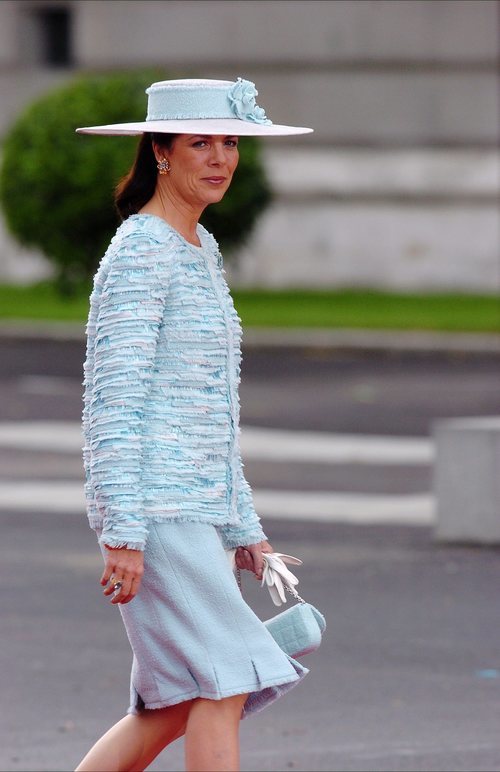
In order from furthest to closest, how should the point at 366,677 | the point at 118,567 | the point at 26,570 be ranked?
the point at 26,570 → the point at 366,677 → the point at 118,567

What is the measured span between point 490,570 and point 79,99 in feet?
47.6

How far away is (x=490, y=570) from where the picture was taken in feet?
28.8

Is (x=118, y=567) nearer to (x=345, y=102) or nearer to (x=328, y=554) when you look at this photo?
(x=328, y=554)

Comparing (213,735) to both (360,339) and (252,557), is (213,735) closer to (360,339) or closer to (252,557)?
(252,557)

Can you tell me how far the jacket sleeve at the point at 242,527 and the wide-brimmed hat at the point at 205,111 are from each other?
0.78m

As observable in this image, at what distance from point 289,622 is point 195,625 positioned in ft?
1.33

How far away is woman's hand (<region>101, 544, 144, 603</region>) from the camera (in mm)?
4141

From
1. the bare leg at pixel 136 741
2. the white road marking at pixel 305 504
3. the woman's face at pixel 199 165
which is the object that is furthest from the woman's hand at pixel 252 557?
the white road marking at pixel 305 504

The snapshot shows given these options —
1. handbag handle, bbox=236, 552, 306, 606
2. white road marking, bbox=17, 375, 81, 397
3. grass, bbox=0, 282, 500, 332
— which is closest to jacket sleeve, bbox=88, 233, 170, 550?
handbag handle, bbox=236, 552, 306, 606

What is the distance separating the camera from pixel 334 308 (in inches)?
861

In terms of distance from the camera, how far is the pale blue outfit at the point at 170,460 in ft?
13.7

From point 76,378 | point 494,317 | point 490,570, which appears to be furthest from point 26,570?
point 494,317

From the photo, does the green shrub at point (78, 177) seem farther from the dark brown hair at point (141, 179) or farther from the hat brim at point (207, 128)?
the hat brim at point (207, 128)

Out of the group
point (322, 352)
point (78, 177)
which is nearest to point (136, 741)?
point (322, 352)
